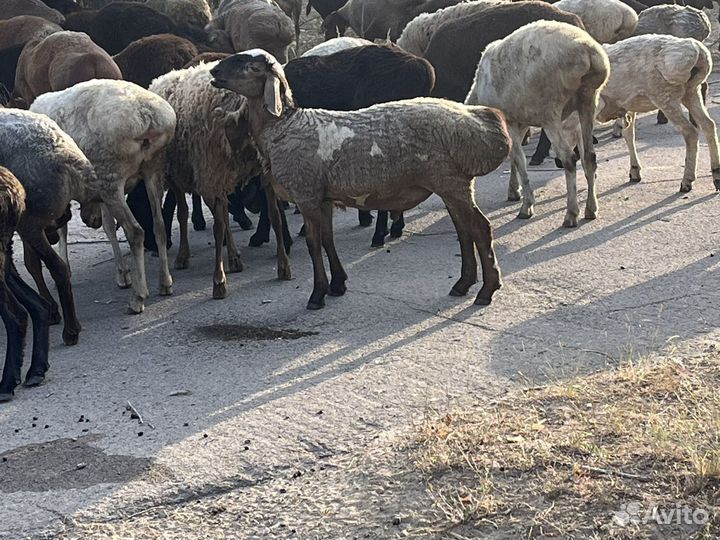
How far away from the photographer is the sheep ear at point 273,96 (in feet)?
28.7

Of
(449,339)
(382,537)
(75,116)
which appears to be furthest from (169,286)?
(382,537)

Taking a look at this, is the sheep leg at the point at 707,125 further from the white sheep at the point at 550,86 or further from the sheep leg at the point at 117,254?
the sheep leg at the point at 117,254

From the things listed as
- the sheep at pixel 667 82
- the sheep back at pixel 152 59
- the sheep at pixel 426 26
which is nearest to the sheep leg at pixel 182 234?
the sheep back at pixel 152 59

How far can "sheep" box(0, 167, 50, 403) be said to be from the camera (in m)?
7.30

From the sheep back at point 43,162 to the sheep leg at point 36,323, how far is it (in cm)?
51

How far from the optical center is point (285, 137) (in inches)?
343

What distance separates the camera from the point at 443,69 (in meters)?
13.8

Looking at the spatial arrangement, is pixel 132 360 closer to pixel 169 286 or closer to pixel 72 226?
pixel 169 286

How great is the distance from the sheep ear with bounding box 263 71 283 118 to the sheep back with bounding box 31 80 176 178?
0.81 meters

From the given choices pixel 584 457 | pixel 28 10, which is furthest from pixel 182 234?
pixel 28 10

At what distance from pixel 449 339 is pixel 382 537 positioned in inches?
110

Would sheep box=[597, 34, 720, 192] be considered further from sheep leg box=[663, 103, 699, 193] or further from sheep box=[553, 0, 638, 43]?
sheep box=[553, 0, 638, 43]

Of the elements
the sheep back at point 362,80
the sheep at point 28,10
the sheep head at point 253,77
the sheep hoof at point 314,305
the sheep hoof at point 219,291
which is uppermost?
the sheep head at point 253,77

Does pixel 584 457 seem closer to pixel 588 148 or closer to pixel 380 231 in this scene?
pixel 380 231
